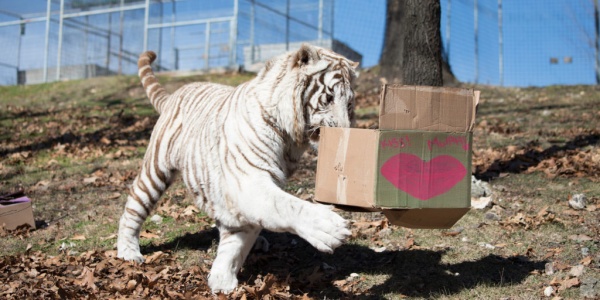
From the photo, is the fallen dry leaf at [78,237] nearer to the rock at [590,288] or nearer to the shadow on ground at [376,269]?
the shadow on ground at [376,269]

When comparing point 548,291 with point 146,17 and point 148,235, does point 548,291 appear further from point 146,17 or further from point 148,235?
point 146,17

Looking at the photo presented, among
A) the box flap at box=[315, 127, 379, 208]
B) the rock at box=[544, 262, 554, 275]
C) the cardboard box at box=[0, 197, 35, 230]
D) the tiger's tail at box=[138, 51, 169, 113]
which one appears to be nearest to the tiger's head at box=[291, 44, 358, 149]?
the box flap at box=[315, 127, 379, 208]

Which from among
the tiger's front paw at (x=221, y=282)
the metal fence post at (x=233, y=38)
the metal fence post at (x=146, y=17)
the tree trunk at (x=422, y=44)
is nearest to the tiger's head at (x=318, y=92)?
the tiger's front paw at (x=221, y=282)

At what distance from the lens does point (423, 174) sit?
3.28 metres

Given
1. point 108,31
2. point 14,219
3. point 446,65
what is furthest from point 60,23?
point 14,219

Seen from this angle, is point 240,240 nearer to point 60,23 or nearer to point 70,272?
point 70,272

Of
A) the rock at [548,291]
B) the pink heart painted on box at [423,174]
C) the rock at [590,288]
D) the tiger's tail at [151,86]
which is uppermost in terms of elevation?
the tiger's tail at [151,86]

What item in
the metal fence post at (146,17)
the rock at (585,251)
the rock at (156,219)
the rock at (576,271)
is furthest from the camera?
the metal fence post at (146,17)

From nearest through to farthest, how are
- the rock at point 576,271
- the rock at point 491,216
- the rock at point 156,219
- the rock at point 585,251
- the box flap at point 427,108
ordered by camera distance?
1. the box flap at point 427,108
2. the rock at point 576,271
3. the rock at point 585,251
4. the rock at point 491,216
5. the rock at point 156,219

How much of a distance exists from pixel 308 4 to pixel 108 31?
19.7 ft

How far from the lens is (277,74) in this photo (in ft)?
12.4

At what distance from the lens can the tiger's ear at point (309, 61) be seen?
366 cm

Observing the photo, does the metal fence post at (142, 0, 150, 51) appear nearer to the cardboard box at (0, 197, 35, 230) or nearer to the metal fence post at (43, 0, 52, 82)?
the metal fence post at (43, 0, 52, 82)

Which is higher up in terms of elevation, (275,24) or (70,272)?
(275,24)
